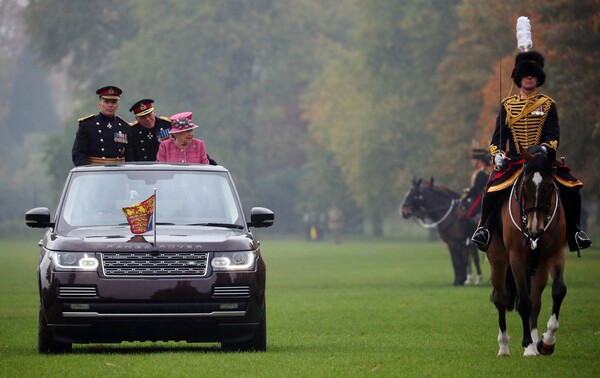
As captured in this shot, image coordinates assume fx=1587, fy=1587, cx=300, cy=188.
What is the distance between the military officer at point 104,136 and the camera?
1870 cm

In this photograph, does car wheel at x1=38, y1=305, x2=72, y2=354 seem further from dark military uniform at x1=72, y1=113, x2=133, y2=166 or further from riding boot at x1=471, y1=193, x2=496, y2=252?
riding boot at x1=471, y1=193, x2=496, y2=252

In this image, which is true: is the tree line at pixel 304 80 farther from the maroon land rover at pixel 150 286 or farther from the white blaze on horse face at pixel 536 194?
the maroon land rover at pixel 150 286

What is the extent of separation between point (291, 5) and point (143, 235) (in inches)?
3386

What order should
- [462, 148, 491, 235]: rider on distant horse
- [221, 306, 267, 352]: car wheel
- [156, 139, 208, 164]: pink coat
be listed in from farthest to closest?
[462, 148, 491, 235]: rider on distant horse < [156, 139, 208, 164]: pink coat < [221, 306, 267, 352]: car wheel

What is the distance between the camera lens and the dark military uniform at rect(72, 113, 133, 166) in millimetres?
18688

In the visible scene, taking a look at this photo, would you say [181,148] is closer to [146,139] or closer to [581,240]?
[146,139]

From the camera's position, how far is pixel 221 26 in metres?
97.3

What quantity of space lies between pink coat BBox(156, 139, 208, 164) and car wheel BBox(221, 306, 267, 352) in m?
3.29

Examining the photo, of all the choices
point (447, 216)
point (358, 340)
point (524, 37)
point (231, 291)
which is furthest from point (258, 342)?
point (447, 216)

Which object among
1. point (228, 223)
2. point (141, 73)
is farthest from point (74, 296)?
point (141, 73)

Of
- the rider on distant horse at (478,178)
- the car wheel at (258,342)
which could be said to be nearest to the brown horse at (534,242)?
the car wheel at (258,342)

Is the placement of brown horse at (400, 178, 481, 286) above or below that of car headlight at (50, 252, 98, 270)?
below

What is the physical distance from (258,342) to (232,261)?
3.48 feet

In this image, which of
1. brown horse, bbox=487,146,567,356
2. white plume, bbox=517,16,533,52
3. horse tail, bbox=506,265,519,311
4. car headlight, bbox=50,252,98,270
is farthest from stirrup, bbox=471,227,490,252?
car headlight, bbox=50,252,98,270
